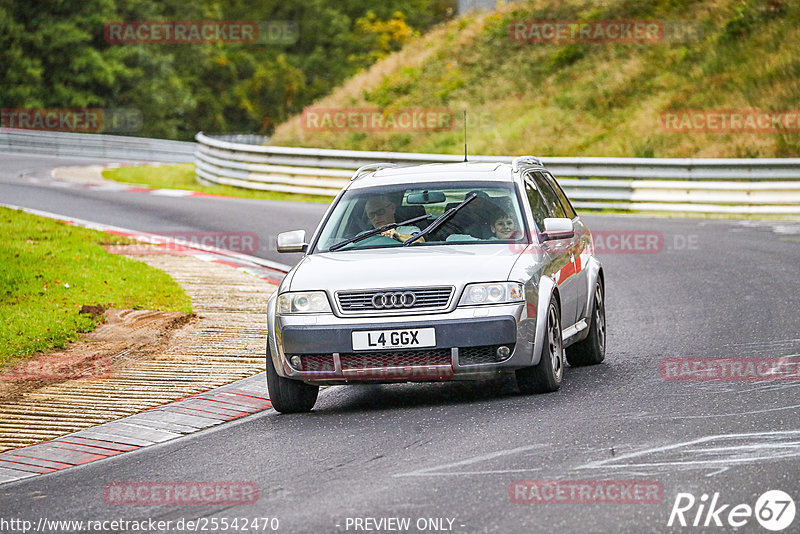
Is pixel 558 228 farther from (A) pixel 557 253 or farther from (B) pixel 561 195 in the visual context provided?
(B) pixel 561 195

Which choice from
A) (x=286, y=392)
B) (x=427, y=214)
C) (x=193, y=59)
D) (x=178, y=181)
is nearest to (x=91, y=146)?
(x=178, y=181)

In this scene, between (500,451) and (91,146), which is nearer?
(500,451)

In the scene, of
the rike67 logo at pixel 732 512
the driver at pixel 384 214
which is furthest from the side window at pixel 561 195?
the rike67 logo at pixel 732 512

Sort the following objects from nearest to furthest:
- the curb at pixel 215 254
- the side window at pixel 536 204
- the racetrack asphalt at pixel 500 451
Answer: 1. the racetrack asphalt at pixel 500 451
2. the side window at pixel 536 204
3. the curb at pixel 215 254

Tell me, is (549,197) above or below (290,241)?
above

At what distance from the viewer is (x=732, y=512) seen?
5.55m

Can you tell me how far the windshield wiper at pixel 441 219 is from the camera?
29.9 ft

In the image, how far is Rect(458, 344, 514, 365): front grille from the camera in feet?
26.7

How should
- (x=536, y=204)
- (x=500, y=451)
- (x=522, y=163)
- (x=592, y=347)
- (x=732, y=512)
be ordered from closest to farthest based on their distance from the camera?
(x=732, y=512), (x=500, y=451), (x=536, y=204), (x=592, y=347), (x=522, y=163)

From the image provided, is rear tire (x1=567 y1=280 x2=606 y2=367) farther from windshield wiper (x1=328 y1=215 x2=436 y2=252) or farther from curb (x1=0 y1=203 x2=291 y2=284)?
curb (x1=0 y1=203 x2=291 y2=284)

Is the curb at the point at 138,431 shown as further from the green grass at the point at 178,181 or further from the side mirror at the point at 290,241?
the green grass at the point at 178,181

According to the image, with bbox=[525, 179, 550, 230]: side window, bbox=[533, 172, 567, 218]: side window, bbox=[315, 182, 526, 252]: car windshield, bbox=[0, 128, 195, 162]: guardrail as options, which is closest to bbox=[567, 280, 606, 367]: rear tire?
bbox=[533, 172, 567, 218]: side window

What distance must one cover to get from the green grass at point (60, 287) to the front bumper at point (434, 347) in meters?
3.54

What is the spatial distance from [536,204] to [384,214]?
1238mm
